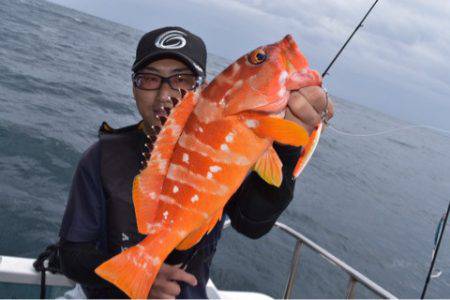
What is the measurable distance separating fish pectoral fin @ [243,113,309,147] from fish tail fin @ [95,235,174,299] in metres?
0.66

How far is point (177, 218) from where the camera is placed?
1.69m

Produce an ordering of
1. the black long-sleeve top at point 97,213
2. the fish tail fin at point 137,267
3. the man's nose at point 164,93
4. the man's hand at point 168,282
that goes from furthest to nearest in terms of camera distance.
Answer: the man's nose at point 164,93
the black long-sleeve top at point 97,213
the man's hand at point 168,282
the fish tail fin at point 137,267

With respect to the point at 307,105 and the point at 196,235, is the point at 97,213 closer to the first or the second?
the point at 196,235

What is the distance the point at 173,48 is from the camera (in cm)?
243

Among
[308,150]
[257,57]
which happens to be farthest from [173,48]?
[308,150]

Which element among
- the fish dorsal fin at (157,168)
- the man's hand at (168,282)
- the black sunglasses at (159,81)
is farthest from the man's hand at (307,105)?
the man's hand at (168,282)

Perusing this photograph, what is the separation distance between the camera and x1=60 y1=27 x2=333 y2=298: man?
2295mm

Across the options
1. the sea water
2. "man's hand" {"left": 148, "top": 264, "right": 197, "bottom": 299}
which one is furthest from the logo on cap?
the sea water

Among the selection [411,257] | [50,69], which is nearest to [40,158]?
[50,69]

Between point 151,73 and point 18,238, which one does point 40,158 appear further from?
point 151,73

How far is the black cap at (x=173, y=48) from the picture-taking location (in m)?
2.40

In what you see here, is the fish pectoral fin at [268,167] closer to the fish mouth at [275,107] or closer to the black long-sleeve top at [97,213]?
the fish mouth at [275,107]

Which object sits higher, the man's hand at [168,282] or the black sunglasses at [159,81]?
the black sunglasses at [159,81]

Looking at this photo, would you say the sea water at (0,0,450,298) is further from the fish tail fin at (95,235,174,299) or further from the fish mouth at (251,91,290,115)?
the fish mouth at (251,91,290,115)
